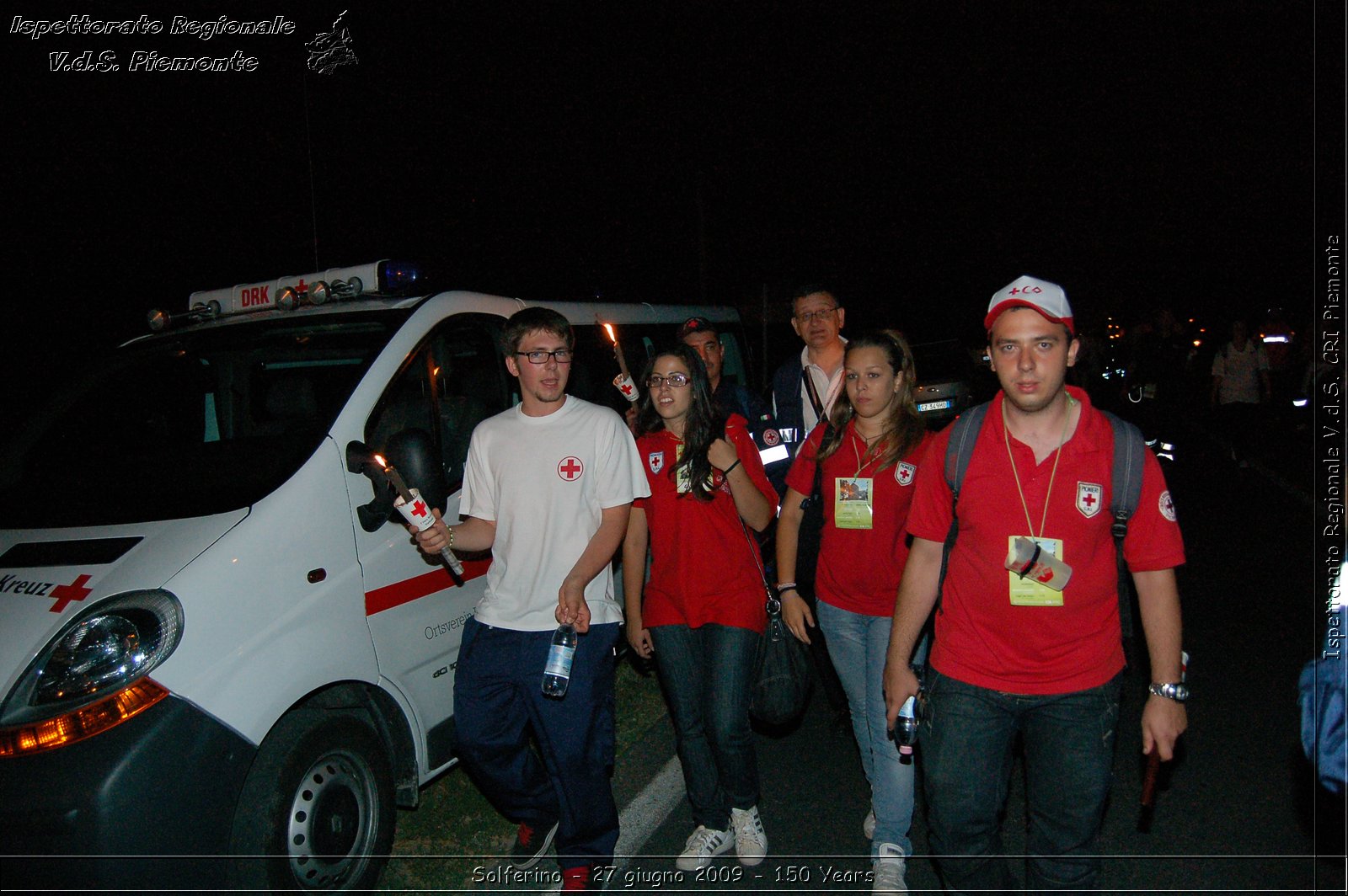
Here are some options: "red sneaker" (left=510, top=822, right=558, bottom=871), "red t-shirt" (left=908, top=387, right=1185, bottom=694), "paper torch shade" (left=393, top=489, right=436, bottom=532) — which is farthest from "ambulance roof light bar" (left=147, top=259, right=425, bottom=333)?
"red t-shirt" (left=908, top=387, right=1185, bottom=694)

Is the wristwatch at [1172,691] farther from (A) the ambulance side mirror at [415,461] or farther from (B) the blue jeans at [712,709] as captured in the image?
(A) the ambulance side mirror at [415,461]

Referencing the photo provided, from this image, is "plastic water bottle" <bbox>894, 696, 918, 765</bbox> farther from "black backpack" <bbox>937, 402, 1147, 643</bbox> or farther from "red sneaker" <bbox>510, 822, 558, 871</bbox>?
"red sneaker" <bbox>510, 822, 558, 871</bbox>

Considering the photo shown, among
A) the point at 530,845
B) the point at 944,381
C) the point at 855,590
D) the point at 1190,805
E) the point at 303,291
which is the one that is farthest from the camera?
the point at 944,381

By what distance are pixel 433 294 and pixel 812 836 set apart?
115 inches

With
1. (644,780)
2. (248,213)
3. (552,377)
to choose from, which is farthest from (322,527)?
(248,213)

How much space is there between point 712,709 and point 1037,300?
6.27ft

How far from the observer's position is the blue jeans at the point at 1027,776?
2.55 meters

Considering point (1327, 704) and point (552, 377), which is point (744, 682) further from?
point (1327, 704)

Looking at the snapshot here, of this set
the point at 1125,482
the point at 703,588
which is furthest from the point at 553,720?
the point at 1125,482

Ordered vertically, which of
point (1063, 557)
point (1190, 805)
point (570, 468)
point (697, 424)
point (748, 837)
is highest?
point (697, 424)

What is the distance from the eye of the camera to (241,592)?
2.95 m

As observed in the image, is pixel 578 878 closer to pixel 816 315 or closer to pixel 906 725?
pixel 906 725

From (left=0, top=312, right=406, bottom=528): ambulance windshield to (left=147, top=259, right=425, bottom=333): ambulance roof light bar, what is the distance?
29 cm

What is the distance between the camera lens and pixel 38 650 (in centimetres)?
267
